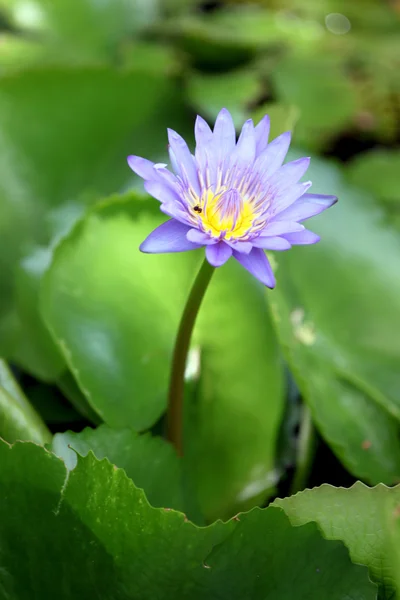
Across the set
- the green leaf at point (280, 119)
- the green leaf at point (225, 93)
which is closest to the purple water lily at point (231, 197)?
the green leaf at point (280, 119)

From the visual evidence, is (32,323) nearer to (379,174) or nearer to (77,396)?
(77,396)

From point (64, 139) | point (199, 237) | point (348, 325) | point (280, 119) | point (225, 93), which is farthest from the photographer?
point (225, 93)

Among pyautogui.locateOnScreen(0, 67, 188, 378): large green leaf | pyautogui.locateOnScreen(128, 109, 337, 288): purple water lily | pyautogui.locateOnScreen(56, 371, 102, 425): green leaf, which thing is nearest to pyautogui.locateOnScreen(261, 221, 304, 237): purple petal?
pyautogui.locateOnScreen(128, 109, 337, 288): purple water lily

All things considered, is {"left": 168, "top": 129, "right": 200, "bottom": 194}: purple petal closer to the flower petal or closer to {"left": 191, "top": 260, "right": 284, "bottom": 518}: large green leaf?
the flower petal

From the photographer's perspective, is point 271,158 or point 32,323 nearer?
point 271,158

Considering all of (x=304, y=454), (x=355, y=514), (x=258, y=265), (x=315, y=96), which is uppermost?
(x=258, y=265)

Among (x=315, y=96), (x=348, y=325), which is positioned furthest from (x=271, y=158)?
(x=315, y=96)

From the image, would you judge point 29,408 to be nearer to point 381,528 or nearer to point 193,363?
point 193,363

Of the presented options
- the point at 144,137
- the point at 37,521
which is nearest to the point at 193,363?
the point at 37,521
